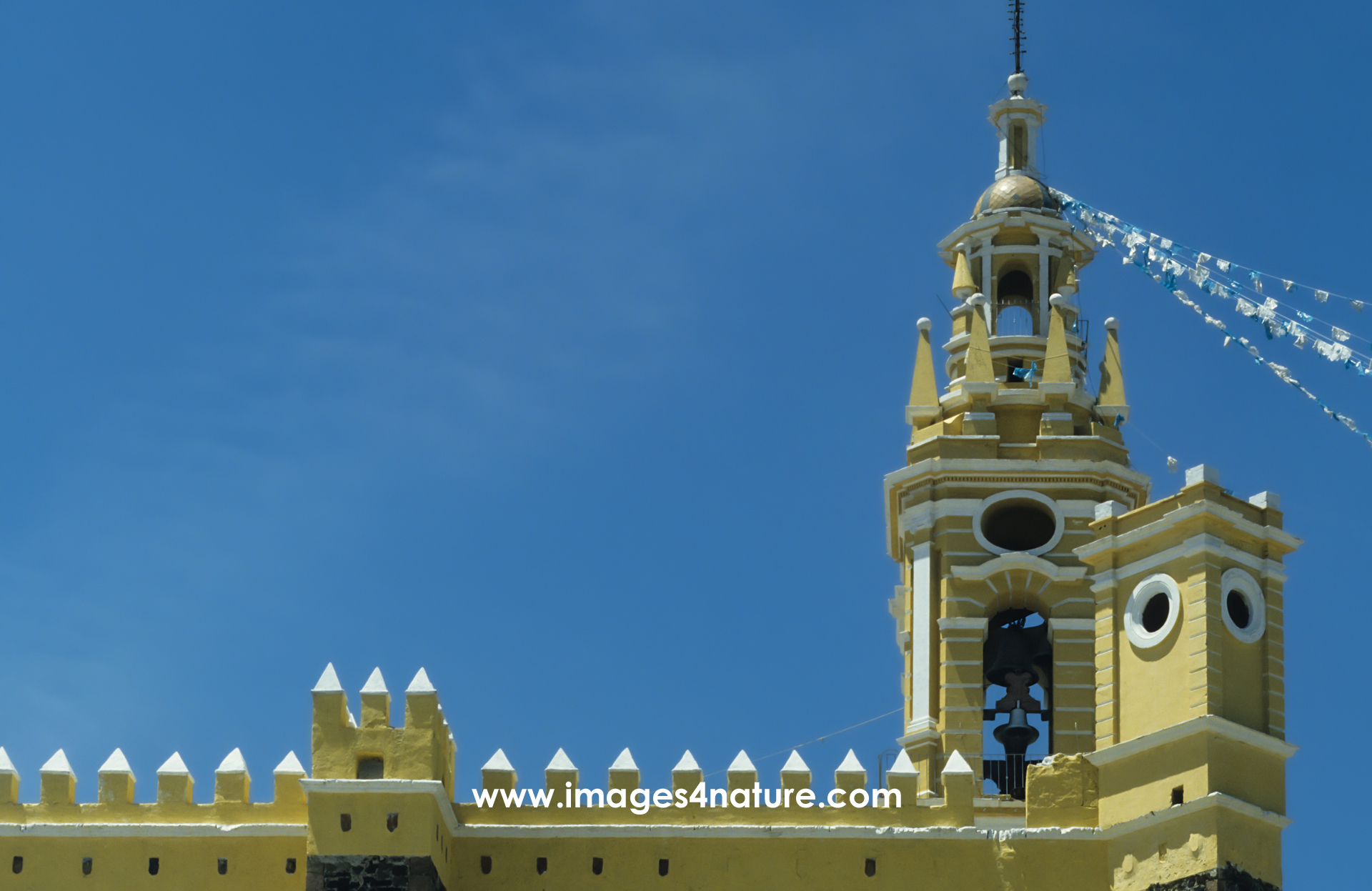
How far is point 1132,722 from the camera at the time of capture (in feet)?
147

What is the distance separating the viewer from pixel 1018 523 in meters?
54.6

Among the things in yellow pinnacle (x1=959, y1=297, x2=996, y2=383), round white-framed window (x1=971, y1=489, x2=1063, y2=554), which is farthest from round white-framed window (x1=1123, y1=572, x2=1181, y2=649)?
yellow pinnacle (x1=959, y1=297, x2=996, y2=383)

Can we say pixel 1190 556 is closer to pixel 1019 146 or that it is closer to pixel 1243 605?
pixel 1243 605

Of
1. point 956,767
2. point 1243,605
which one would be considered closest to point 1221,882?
point 956,767

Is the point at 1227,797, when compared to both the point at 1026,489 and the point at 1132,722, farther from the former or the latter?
the point at 1026,489

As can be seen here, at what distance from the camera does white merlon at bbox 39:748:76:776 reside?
148 ft

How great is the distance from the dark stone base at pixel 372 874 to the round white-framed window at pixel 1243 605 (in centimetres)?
1202

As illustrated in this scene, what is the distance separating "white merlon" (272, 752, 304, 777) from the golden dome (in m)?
18.5

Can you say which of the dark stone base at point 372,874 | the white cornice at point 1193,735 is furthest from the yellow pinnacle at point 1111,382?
the dark stone base at point 372,874

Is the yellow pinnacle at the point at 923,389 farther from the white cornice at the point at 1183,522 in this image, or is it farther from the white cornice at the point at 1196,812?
the white cornice at the point at 1196,812

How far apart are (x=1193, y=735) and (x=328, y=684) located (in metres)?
12.4

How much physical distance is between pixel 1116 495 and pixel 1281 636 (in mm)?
8889

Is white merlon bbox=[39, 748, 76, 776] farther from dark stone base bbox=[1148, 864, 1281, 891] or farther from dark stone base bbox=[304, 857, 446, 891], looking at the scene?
dark stone base bbox=[1148, 864, 1281, 891]

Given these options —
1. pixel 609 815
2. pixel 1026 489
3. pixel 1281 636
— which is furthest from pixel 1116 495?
pixel 609 815
